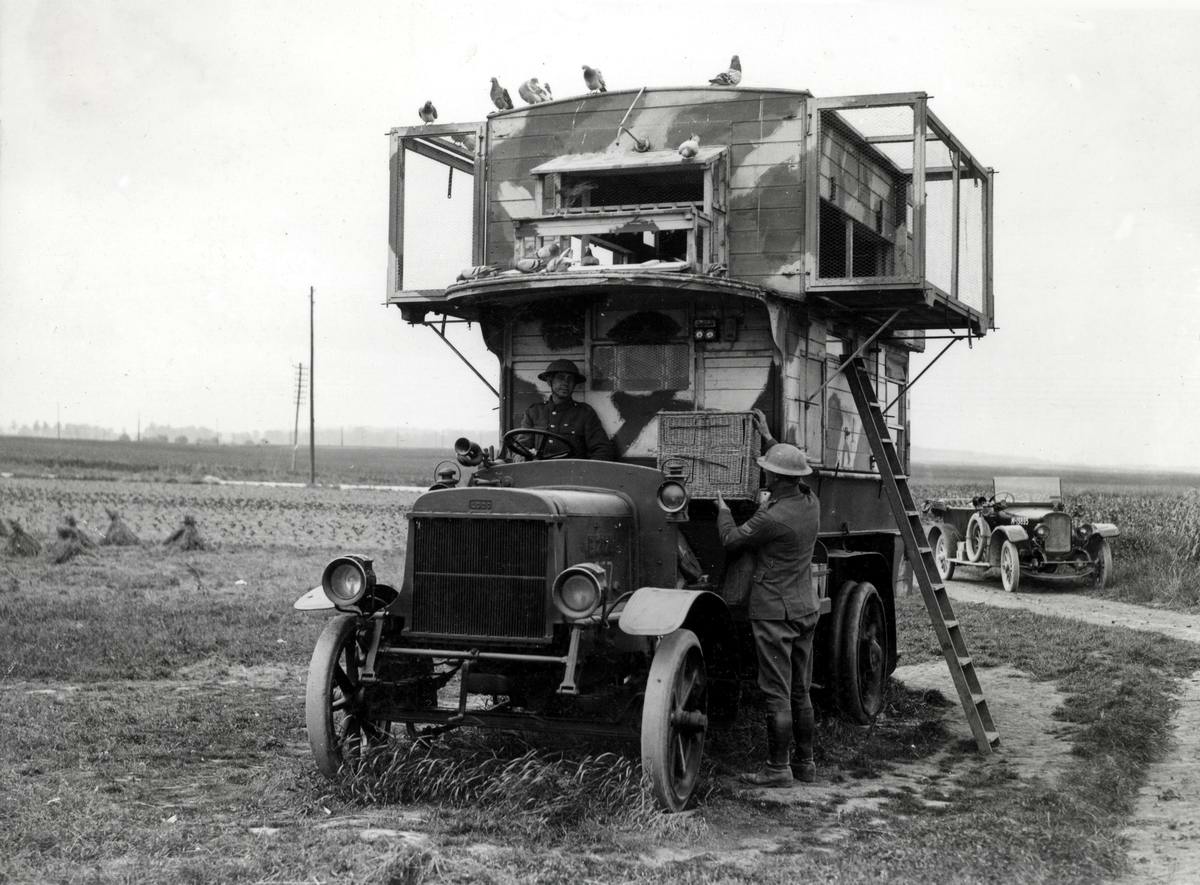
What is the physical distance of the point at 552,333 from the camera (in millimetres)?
9633

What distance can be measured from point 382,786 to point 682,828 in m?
1.62

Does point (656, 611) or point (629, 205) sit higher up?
point (629, 205)

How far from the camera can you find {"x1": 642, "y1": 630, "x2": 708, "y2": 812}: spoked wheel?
20.5 ft

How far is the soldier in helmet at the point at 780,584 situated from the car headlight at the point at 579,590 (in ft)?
4.14

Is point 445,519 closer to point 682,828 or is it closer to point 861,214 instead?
point 682,828

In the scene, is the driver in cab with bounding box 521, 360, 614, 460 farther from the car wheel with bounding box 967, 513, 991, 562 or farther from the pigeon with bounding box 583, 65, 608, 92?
the car wheel with bounding box 967, 513, 991, 562

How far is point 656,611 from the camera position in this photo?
6555 millimetres

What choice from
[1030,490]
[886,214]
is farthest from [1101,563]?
[886,214]

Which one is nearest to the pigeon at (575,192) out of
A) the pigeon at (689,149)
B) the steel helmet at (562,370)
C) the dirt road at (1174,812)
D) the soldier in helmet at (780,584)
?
the pigeon at (689,149)

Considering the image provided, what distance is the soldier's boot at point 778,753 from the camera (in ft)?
24.3

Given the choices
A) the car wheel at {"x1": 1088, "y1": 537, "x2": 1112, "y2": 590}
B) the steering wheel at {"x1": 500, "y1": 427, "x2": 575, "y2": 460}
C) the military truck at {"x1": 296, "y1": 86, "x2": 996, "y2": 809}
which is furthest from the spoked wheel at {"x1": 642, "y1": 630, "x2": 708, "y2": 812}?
the car wheel at {"x1": 1088, "y1": 537, "x2": 1112, "y2": 590}

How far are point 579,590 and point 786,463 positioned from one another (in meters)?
1.71

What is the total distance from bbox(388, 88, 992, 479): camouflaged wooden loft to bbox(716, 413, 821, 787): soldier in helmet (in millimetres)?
1334

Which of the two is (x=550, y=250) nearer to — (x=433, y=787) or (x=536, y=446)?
(x=536, y=446)
